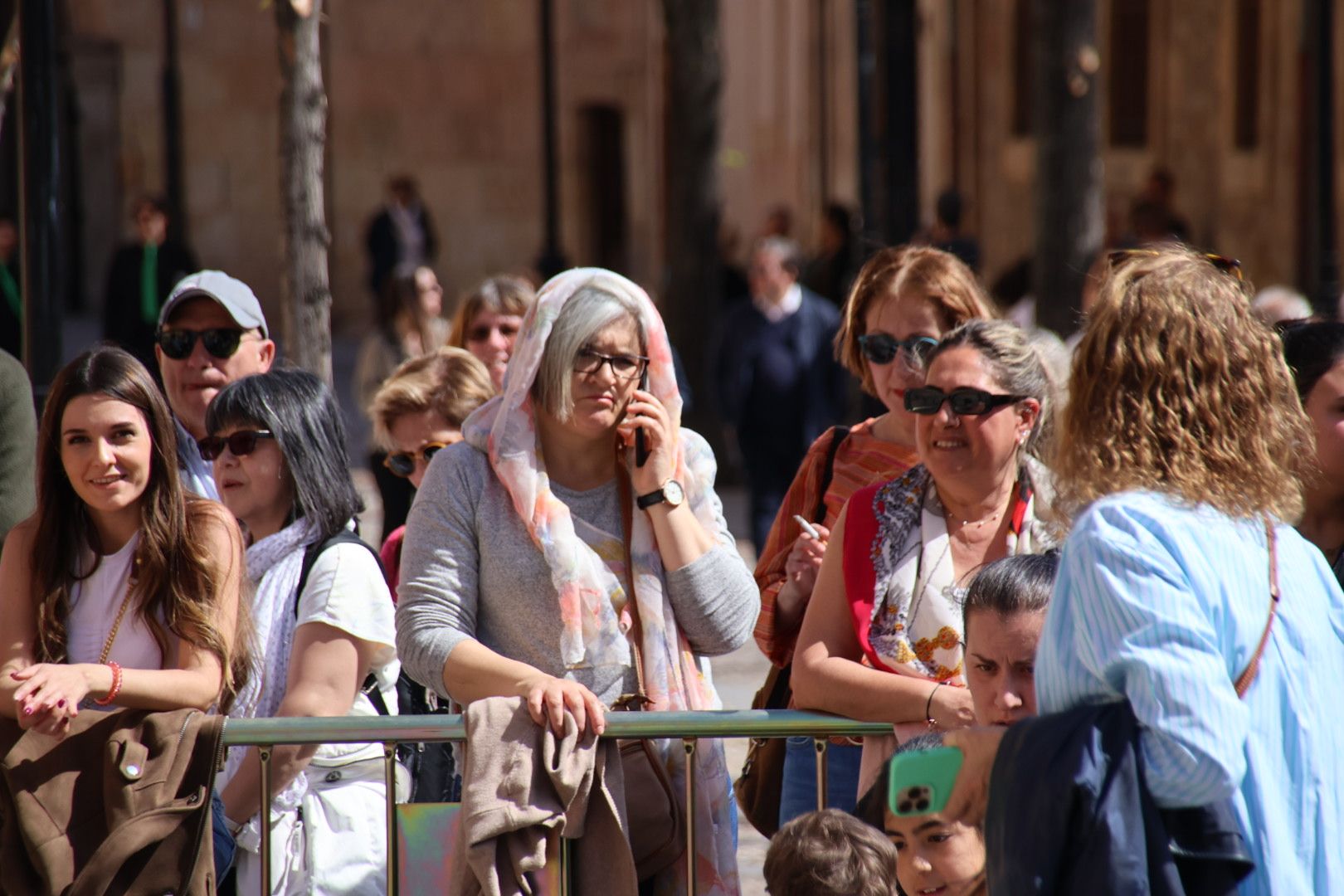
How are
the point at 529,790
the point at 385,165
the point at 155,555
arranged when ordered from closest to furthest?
the point at 529,790, the point at 155,555, the point at 385,165

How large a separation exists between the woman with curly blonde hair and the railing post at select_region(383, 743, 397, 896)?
4.40 feet

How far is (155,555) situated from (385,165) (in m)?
23.5

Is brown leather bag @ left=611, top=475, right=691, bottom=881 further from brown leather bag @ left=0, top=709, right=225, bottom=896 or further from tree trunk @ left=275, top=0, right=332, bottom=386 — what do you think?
tree trunk @ left=275, top=0, right=332, bottom=386

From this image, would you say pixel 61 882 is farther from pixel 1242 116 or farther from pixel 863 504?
pixel 1242 116

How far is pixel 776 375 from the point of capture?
957cm

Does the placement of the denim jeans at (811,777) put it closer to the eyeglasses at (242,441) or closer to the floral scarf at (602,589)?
the floral scarf at (602,589)

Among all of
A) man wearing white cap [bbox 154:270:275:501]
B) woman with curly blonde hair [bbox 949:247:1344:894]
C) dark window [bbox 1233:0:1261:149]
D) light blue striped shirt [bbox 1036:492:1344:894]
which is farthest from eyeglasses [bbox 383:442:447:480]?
dark window [bbox 1233:0:1261:149]

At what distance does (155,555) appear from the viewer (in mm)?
3805

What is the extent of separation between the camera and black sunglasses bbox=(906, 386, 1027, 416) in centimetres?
378

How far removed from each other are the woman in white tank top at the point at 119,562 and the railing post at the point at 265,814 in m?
0.16

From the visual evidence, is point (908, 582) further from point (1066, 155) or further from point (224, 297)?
point (1066, 155)

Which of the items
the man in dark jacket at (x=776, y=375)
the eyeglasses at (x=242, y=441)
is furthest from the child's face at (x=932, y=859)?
the man in dark jacket at (x=776, y=375)

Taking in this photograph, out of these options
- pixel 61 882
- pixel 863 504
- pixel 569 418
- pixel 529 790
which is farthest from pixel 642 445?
pixel 61 882

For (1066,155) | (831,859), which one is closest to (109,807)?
(831,859)
